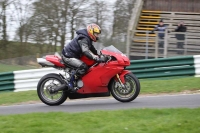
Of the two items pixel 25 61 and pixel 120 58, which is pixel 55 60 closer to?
pixel 120 58

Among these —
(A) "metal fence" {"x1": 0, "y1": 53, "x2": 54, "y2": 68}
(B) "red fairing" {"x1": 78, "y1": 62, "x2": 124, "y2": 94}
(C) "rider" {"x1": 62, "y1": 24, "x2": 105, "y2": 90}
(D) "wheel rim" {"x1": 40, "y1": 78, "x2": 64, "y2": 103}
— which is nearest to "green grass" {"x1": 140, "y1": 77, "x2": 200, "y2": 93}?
(B) "red fairing" {"x1": 78, "y1": 62, "x2": 124, "y2": 94}

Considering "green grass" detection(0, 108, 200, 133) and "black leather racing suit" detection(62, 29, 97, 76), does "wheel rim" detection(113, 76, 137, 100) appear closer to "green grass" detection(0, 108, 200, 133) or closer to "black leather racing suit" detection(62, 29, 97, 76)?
"black leather racing suit" detection(62, 29, 97, 76)

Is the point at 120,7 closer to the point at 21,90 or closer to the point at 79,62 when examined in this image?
the point at 21,90

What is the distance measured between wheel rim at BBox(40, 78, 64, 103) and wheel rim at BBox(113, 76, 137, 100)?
122 cm

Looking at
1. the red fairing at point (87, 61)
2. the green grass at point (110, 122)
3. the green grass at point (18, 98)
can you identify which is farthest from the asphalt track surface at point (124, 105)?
the green grass at point (18, 98)

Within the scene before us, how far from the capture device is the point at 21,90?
1464 cm

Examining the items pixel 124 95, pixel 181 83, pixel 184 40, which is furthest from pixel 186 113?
pixel 184 40

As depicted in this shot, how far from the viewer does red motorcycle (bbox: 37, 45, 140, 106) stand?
9.24 metres

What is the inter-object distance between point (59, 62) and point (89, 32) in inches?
39.2

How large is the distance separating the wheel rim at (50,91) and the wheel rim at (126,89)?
1225 mm

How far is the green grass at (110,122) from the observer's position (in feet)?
20.8

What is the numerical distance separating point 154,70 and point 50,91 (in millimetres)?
5491

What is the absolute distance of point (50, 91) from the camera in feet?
31.8

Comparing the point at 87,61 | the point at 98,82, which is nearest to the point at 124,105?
the point at 98,82
